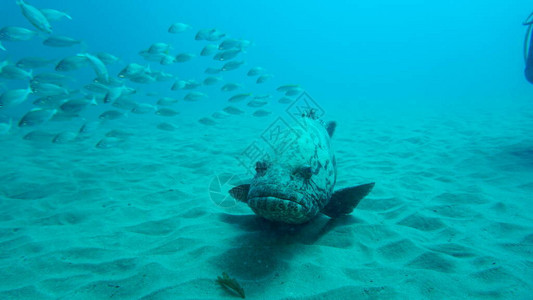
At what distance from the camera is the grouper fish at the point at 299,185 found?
2387 mm

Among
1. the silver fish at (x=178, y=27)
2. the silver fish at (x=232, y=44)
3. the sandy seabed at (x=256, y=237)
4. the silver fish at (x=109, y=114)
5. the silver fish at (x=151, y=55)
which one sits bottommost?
the sandy seabed at (x=256, y=237)

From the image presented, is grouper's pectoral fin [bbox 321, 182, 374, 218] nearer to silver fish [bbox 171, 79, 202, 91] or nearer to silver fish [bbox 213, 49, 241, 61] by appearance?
silver fish [bbox 213, 49, 241, 61]

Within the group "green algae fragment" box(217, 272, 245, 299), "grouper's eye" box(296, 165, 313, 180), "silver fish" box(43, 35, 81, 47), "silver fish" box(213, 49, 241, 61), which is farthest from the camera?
"silver fish" box(213, 49, 241, 61)

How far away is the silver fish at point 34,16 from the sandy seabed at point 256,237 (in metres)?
3.36

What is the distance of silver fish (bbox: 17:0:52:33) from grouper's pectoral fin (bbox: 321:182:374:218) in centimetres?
748

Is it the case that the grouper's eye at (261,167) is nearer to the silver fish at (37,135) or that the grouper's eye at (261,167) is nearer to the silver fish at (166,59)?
the silver fish at (37,135)

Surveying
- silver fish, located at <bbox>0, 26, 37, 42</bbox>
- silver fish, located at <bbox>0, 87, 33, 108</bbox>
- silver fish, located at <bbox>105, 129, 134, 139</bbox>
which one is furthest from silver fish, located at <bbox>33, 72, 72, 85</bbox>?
silver fish, located at <bbox>105, 129, 134, 139</bbox>

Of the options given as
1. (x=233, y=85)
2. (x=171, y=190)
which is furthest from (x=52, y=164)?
(x=233, y=85)

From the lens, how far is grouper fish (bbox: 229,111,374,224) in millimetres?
2387

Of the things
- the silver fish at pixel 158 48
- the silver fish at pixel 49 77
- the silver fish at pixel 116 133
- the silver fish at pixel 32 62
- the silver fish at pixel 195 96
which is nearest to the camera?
the silver fish at pixel 49 77

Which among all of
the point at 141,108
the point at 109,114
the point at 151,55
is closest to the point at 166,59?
the point at 151,55

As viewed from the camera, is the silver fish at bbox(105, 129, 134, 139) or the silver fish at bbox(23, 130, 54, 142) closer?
the silver fish at bbox(23, 130, 54, 142)

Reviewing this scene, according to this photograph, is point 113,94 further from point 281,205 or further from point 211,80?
point 281,205

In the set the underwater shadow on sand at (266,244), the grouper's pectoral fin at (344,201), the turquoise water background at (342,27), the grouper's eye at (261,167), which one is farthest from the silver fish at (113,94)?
the turquoise water background at (342,27)
